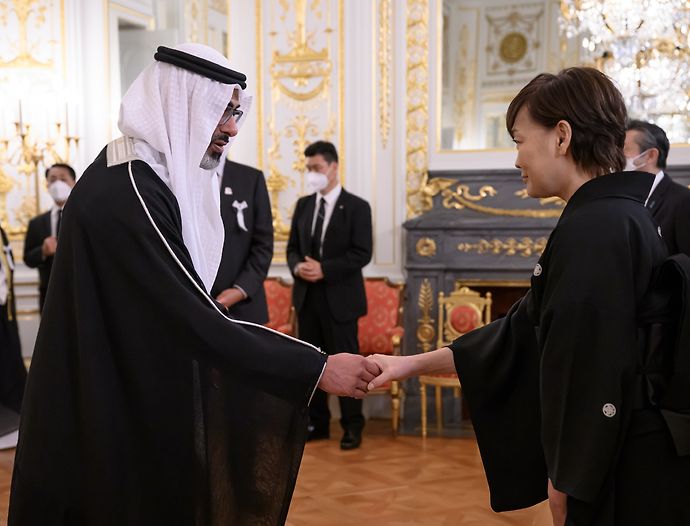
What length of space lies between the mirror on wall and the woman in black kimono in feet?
13.8

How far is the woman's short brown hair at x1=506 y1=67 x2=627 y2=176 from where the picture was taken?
1.72 metres

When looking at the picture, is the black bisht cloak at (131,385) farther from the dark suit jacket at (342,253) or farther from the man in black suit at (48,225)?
the man in black suit at (48,225)

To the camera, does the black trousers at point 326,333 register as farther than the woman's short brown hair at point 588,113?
Yes

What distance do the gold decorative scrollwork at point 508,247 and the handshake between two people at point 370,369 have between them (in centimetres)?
336

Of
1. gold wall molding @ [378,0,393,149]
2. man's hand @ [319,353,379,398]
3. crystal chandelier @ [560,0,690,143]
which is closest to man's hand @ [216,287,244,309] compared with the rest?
man's hand @ [319,353,379,398]

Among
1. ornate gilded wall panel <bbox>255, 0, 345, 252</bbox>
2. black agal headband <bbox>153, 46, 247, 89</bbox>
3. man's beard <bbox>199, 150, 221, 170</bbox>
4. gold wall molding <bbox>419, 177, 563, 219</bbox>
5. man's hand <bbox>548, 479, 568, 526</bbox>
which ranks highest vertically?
ornate gilded wall panel <bbox>255, 0, 345, 252</bbox>

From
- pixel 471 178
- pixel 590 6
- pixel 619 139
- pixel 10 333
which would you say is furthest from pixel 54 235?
pixel 619 139

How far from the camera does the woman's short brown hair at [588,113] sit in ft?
5.65

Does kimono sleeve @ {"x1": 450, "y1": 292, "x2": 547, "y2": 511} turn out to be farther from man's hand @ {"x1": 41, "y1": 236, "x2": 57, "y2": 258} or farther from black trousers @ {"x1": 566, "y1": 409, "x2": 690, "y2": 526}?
man's hand @ {"x1": 41, "y1": 236, "x2": 57, "y2": 258}

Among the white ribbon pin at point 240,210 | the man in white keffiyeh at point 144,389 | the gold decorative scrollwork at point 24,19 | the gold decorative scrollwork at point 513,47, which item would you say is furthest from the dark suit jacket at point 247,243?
the gold decorative scrollwork at point 24,19

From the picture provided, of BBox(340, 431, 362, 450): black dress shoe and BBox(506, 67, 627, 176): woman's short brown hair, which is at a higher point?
BBox(506, 67, 627, 176): woman's short brown hair

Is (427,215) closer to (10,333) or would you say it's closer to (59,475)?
(10,333)

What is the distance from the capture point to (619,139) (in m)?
1.75

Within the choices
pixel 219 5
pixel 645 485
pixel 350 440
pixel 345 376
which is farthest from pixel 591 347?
pixel 219 5
